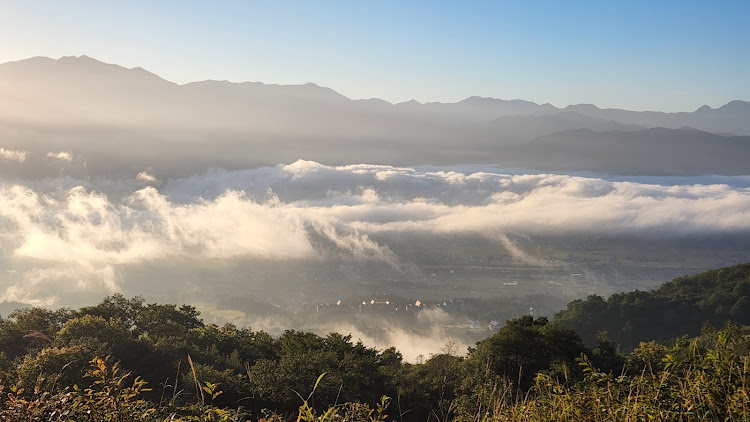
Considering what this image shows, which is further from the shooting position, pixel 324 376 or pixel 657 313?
pixel 657 313

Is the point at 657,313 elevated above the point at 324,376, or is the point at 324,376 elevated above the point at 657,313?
the point at 324,376

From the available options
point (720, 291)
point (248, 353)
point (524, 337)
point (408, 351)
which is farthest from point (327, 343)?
point (408, 351)

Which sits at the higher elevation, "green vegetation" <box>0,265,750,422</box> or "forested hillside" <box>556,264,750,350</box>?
"green vegetation" <box>0,265,750,422</box>

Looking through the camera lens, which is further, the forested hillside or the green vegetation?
the forested hillside

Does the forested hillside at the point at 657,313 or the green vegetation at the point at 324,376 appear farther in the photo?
the forested hillside at the point at 657,313

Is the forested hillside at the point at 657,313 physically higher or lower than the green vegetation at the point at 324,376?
lower

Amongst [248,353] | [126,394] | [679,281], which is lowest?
[679,281]

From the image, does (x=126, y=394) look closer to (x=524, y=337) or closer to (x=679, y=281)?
(x=524, y=337)

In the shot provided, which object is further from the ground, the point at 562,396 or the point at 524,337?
the point at 562,396
